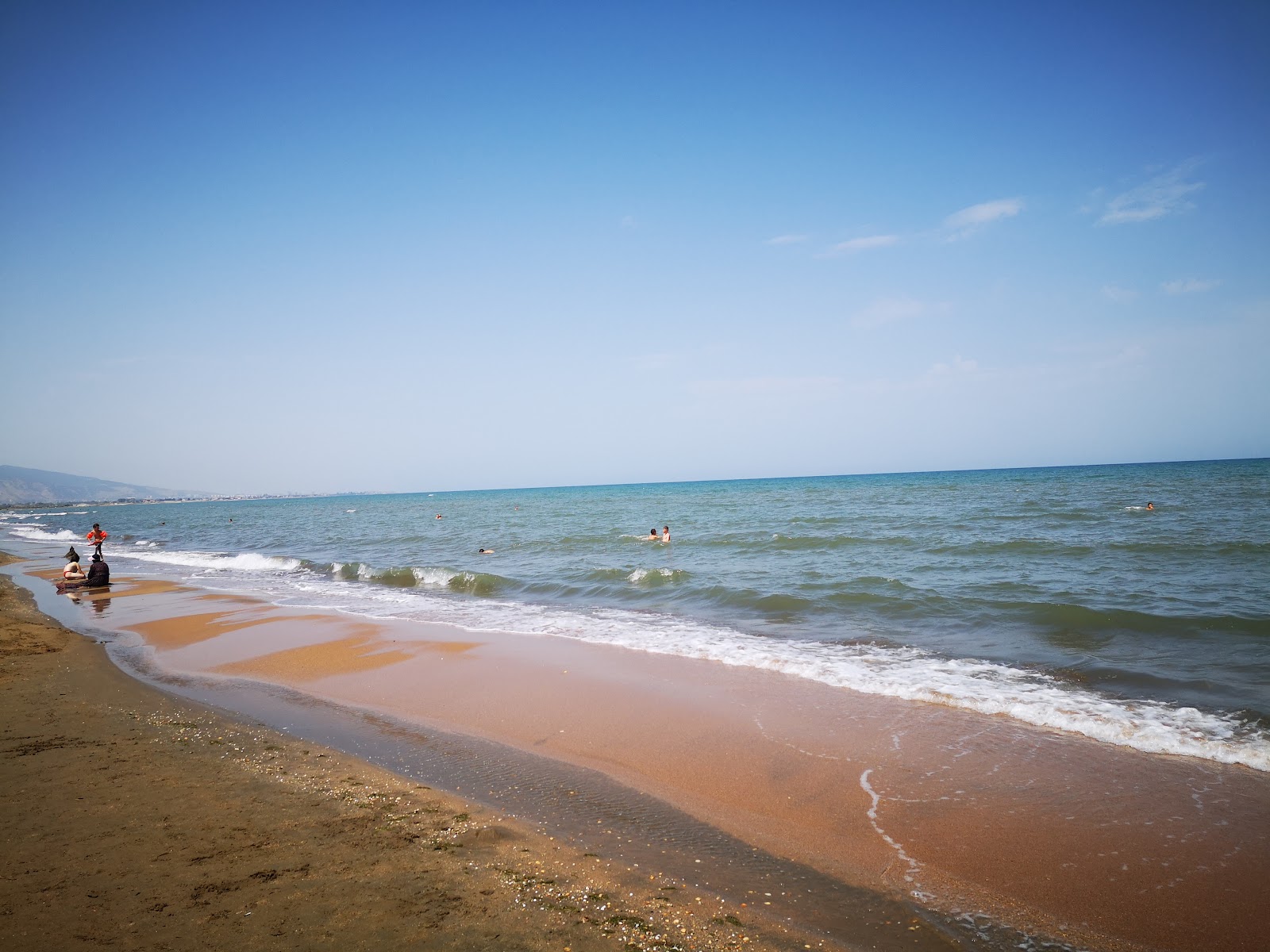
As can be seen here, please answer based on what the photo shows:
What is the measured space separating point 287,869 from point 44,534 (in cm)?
6798

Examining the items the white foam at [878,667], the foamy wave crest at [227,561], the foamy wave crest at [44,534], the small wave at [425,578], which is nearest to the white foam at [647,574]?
the white foam at [878,667]

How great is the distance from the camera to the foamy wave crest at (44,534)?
154ft

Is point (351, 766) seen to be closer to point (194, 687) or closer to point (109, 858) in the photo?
point (109, 858)

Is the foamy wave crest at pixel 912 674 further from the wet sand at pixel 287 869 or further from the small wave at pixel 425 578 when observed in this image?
the wet sand at pixel 287 869

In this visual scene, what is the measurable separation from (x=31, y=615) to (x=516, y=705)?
1423 cm

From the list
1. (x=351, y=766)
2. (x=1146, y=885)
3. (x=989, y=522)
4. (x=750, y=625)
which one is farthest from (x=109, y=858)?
(x=989, y=522)

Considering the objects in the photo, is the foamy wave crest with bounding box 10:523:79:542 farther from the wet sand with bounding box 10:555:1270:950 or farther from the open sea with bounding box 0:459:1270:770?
the wet sand with bounding box 10:555:1270:950

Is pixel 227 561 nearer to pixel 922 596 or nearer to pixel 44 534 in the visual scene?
pixel 922 596

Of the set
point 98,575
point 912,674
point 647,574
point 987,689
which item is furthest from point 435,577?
point 987,689

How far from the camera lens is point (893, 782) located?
5926mm

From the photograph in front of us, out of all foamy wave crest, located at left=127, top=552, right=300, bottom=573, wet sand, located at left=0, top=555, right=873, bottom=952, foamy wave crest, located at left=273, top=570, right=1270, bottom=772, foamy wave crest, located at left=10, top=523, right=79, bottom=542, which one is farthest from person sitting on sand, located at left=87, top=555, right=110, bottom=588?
foamy wave crest, located at left=10, top=523, right=79, bottom=542

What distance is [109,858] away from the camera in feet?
13.5

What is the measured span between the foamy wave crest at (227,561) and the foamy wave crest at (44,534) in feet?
71.4

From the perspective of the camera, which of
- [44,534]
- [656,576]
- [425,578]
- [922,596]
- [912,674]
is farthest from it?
[44,534]
